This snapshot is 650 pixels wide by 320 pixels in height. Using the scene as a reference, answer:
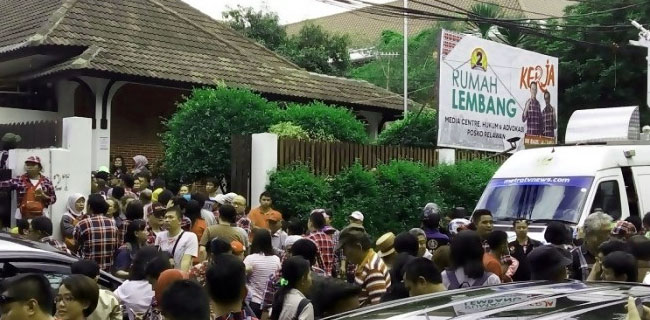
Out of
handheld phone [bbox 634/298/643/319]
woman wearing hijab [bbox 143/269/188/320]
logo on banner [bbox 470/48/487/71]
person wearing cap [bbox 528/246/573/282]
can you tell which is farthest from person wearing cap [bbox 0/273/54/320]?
logo on banner [bbox 470/48/487/71]

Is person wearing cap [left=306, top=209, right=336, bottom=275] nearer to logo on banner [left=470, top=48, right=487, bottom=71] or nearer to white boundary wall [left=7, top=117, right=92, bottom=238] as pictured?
white boundary wall [left=7, top=117, right=92, bottom=238]

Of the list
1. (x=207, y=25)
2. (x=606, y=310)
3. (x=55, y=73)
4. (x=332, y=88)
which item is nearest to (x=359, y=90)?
(x=332, y=88)

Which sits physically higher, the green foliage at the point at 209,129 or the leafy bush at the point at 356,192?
the green foliage at the point at 209,129

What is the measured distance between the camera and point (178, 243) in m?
8.16

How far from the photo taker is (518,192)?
11664 mm

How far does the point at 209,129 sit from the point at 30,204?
3.92 m

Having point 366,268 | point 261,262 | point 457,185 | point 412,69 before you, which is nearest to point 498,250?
point 366,268

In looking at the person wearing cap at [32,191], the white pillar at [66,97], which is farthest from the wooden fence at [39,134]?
the white pillar at [66,97]

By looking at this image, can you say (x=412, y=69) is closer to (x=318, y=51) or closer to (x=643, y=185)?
(x=318, y=51)

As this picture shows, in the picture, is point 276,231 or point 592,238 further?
point 276,231

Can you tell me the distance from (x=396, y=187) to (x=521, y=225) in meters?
5.64

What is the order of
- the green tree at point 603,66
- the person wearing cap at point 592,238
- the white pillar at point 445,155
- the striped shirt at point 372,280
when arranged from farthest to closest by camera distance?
1. the green tree at point 603,66
2. the white pillar at point 445,155
3. the person wearing cap at point 592,238
4. the striped shirt at point 372,280

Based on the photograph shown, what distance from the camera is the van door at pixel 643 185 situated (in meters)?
11.5

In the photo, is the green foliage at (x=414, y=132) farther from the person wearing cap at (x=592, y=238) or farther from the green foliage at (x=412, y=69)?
the green foliage at (x=412, y=69)
